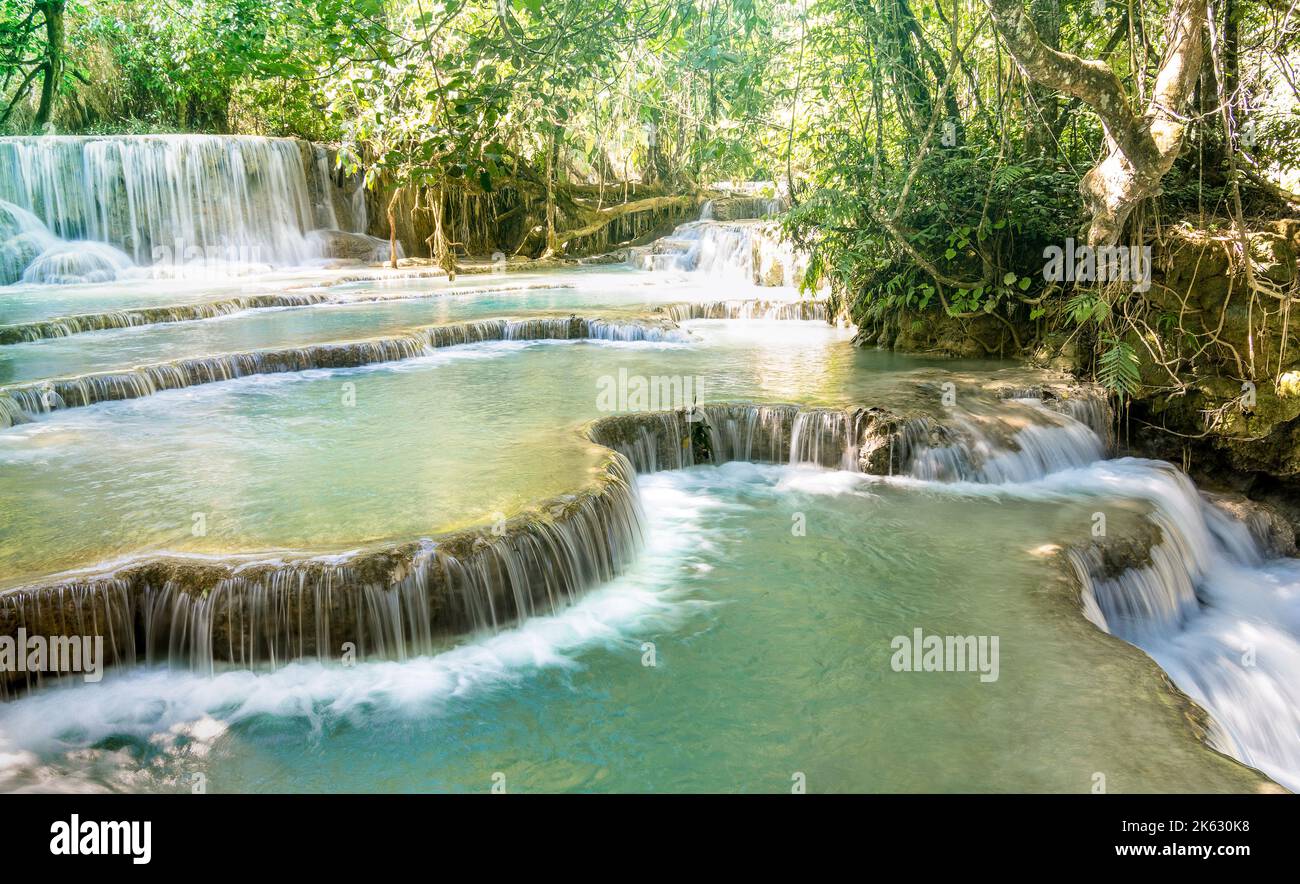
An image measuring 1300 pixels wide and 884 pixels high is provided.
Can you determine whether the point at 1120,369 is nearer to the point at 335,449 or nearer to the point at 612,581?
the point at 612,581

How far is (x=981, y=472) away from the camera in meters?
6.85

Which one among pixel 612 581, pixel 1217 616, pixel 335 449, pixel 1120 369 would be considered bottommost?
pixel 1217 616

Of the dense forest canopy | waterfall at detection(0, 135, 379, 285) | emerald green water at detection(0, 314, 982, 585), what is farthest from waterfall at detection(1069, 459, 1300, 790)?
waterfall at detection(0, 135, 379, 285)

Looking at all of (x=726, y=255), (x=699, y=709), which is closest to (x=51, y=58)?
(x=726, y=255)

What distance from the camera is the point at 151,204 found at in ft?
61.4

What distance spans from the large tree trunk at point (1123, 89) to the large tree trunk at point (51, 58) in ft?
70.2

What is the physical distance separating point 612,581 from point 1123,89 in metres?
5.14

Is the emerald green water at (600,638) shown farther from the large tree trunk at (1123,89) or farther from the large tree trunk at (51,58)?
the large tree trunk at (51,58)

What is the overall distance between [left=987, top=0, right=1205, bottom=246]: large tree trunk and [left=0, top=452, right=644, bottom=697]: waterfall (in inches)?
184

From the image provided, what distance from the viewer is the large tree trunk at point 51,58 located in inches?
763

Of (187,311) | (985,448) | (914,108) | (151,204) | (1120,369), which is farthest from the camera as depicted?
(151,204)

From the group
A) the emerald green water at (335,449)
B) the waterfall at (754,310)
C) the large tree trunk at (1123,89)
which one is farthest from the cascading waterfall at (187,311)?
the large tree trunk at (1123,89)
